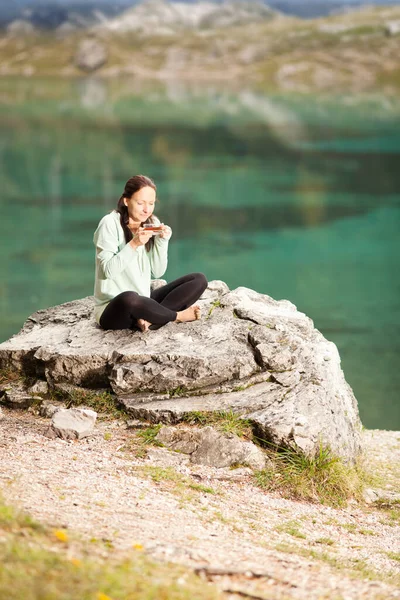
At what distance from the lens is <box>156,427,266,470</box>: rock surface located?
23.0 feet

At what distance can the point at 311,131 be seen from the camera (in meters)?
67.9

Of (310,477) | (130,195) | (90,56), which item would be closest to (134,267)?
(130,195)

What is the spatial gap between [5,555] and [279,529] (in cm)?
263

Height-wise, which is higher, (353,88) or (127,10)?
(127,10)

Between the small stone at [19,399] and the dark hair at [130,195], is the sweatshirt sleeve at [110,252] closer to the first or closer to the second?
the dark hair at [130,195]

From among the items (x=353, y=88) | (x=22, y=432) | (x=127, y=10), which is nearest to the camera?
(x=22, y=432)

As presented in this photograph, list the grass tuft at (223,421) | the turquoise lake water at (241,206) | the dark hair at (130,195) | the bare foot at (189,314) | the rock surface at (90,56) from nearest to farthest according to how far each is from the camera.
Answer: the grass tuft at (223,421), the dark hair at (130,195), the bare foot at (189,314), the turquoise lake water at (241,206), the rock surface at (90,56)

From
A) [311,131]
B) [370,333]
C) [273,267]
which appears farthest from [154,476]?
[311,131]

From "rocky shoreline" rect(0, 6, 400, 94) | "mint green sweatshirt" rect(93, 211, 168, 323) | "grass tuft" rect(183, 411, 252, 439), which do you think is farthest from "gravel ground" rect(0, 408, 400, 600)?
"rocky shoreline" rect(0, 6, 400, 94)

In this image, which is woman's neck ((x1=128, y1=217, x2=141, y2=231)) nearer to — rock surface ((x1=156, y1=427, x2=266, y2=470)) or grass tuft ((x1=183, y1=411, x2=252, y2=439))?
grass tuft ((x1=183, y1=411, x2=252, y2=439))

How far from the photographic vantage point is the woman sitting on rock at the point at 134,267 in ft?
25.7

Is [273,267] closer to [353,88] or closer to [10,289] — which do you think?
[10,289]

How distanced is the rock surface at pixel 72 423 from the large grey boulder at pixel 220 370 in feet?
1.45

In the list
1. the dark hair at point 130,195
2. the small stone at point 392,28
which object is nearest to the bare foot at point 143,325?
the dark hair at point 130,195
